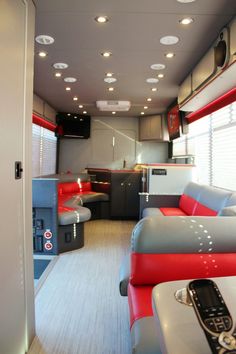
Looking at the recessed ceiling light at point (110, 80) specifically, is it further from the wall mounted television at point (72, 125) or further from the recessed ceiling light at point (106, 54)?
the wall mounted television at point (72, 125)

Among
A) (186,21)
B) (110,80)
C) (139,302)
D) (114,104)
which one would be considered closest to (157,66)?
(110,80)

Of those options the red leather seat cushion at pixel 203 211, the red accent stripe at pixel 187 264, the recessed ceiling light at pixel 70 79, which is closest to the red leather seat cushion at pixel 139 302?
the red accent stripe at pixel 187 264

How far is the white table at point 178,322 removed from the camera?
0.76 metres

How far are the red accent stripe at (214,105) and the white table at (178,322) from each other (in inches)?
122

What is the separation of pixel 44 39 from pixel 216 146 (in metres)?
3.00

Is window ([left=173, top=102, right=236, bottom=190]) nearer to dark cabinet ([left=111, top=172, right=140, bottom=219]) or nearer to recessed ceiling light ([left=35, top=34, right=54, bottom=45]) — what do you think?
dark cabinet ([left=111, top=172, right=140, bottom=219])

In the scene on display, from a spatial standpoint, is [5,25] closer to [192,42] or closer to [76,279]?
[192,42]

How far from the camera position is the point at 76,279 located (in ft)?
10.5

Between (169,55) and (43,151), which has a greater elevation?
(169,55)

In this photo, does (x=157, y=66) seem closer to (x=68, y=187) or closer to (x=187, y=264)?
(x=187, y=264)

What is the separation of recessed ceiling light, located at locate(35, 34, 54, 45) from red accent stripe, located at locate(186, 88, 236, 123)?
91.4 inches

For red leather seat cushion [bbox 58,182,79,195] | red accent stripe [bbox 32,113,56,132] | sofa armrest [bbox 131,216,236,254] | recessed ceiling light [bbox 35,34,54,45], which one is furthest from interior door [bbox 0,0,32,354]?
red leather seat cushion [bbox 58,182,79,195]

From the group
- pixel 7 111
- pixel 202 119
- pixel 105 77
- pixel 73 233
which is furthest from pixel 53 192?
pixel 202 119

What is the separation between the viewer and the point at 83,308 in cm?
260
